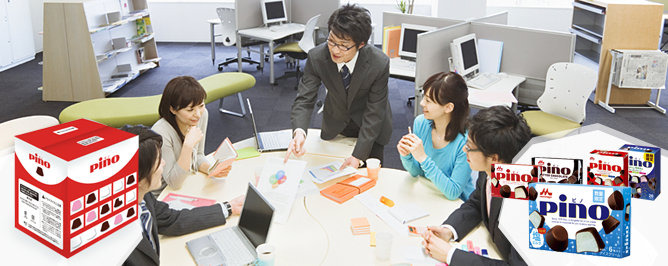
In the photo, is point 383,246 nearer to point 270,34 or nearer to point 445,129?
point 445,129

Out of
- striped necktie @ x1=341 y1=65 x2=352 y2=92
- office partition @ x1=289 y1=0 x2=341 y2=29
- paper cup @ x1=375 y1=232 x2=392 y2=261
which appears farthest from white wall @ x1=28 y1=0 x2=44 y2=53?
paper cup @ x1=375 y1=232 x2=392 y2=261

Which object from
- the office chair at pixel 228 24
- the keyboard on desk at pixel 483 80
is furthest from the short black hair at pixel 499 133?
the office chair at pixel 228 24

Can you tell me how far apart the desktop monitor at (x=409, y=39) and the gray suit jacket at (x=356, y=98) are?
2179 millimetres

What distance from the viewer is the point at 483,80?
438 centimetres

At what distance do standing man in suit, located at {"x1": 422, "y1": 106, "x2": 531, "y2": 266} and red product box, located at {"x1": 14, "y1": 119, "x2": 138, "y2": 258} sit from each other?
123 centimetres

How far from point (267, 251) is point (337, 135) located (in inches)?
55.5

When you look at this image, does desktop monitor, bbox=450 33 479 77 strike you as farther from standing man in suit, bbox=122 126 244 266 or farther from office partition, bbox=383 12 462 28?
standing man in suit, bbox=122 126 244 266

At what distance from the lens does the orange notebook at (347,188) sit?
7.60ft

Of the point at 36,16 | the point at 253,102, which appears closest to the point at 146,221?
the point at 253,102

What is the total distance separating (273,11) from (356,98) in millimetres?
4400

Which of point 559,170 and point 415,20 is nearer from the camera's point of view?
point 559,170

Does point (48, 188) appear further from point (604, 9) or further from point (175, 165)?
point (604, 9)

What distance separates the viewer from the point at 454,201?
2285 mm

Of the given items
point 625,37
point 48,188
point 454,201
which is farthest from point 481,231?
point 625,37
